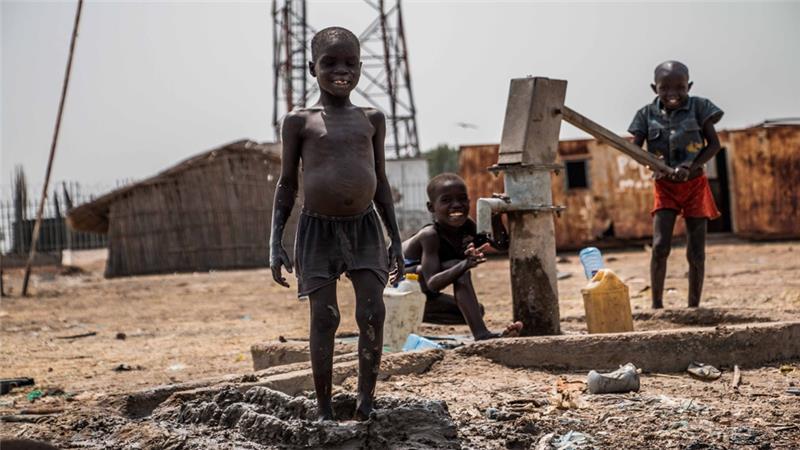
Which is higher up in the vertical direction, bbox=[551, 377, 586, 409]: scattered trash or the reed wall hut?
the reed wall hut

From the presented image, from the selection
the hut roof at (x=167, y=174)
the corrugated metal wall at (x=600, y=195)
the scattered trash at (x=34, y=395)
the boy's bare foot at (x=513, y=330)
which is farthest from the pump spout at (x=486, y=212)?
the hut roof at (x=167, y=174)

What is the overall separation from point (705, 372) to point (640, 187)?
1401 cm

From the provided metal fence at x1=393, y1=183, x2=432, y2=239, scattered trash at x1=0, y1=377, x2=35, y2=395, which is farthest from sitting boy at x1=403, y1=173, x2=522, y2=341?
metal fence at x1=393, y1=183, x2=432, y2=239

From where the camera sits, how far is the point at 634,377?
12.7 feet

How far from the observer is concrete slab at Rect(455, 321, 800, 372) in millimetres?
4383

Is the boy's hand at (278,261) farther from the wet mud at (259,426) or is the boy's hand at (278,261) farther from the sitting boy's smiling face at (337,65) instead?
the sitting boy's smiling face at (337,65)

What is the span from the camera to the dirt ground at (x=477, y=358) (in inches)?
127

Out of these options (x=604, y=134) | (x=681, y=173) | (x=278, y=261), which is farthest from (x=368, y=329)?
(x=681, y=173)

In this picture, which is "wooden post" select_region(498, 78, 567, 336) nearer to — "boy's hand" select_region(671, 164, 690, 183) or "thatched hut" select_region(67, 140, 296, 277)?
"boy's hand" select_region(671, 164, 690, 183)

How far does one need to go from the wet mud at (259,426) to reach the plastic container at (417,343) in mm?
1338

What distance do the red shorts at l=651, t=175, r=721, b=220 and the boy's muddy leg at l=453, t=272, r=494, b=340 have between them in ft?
4.97

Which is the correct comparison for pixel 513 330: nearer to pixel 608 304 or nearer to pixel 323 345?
pixel 608 304

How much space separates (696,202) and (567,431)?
9.57ft

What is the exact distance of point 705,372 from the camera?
420cm
